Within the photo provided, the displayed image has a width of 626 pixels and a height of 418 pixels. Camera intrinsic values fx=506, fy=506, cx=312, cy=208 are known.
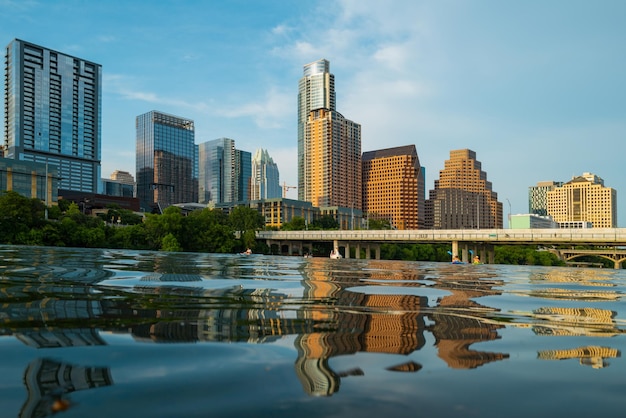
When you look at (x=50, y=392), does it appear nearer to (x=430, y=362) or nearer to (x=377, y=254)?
(x=430, y=362)

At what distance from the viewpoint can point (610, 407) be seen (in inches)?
97.2

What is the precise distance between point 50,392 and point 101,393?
0.74ft

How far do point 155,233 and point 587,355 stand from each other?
75893 mm

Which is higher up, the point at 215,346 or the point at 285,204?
the point at 285,204

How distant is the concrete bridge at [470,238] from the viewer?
231ft

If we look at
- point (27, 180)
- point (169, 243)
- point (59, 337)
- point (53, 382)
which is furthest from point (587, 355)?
point (27, 180)

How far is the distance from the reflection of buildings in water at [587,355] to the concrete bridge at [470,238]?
73177mm

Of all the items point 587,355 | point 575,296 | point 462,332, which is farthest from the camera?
point 575,296

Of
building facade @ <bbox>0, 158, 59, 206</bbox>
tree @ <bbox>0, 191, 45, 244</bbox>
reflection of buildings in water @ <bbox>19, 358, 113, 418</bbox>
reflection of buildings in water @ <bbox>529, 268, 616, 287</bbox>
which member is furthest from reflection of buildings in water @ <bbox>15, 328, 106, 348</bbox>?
building facade @ <bbox>0, 158, 59, 206</bbox>

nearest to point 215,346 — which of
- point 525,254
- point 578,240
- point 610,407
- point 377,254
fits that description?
point 610,407

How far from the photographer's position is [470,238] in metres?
80.9

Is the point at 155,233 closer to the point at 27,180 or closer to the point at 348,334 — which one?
the point at 348,334

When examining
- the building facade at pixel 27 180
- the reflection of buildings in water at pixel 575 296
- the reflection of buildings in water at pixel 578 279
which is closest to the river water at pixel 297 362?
the reflection of buildings in water at pixel 575 296

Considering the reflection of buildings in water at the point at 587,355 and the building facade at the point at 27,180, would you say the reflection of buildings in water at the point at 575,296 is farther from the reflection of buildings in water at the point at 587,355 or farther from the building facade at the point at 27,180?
the building facade at the point at 27,180
